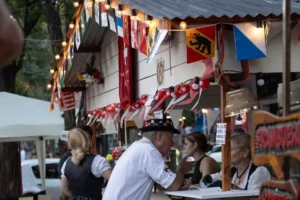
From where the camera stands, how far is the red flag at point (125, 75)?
34.0ft

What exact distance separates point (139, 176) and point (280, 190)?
9.40 ft

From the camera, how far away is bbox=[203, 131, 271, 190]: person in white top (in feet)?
21.0

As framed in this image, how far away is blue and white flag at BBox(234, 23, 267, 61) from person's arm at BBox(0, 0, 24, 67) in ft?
15.6

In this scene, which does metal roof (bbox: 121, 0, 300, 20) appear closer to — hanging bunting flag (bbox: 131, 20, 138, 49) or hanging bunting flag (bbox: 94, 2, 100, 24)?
hanging bunting flag (bbox: 131, 20, 138, 49)

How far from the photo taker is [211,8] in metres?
6.58

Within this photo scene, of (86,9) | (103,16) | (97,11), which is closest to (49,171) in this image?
(86,9)

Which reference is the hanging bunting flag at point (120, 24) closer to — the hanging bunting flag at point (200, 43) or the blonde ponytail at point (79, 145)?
the blonde ponytail at point (79, 145)

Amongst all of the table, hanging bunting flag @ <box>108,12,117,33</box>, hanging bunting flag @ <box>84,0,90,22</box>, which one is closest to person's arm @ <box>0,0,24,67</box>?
the table

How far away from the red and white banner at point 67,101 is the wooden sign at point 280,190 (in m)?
11.5

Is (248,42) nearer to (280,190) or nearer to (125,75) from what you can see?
(280,190)

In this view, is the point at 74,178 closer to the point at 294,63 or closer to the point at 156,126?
the point at 156,126

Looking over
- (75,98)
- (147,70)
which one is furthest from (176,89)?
(75,98)

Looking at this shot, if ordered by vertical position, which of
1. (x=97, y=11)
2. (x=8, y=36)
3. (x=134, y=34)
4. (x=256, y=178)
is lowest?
(x=256, y=178)

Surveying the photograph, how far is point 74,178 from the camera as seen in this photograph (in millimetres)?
7504
